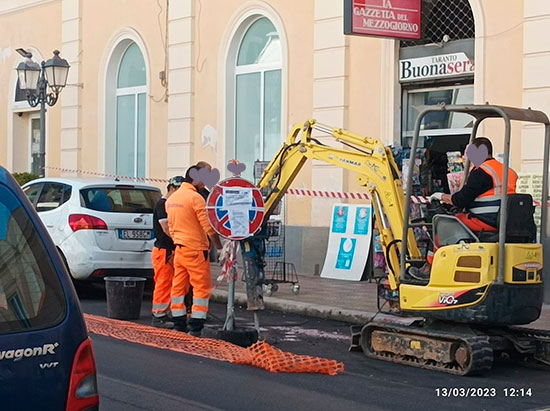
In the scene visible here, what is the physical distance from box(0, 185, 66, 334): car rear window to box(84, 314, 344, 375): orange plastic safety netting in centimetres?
478

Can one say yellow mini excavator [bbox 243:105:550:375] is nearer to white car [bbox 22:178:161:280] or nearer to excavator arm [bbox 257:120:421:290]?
excavator arm [bbox 257:120:421:290]

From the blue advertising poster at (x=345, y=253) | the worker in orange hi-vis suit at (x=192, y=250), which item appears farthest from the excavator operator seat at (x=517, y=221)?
the blue advertising poster at (x=345, y=253)

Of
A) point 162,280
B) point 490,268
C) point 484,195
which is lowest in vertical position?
point 162,280

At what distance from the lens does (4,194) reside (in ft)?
13.1

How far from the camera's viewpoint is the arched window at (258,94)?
58.5ft

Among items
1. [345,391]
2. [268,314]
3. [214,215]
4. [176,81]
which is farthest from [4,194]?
[176,81]

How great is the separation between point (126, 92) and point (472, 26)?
29.8ft

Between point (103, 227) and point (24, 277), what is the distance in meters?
9.08

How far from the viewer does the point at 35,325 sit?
3.87 m

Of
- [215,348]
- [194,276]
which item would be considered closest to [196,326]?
[194,276]

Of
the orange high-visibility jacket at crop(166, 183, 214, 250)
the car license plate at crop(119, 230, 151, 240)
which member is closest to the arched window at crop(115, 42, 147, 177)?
the car license plate at crop(119, 230, 151, 240)

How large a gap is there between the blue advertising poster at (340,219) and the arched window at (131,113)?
242 inches

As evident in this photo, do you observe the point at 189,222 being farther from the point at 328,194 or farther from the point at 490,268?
the point at 328,194

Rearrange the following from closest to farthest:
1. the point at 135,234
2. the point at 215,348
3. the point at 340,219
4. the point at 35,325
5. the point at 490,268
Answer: the point at 35,325 < the point at 490,268 < the point at 215,348 < the point at 135,234 < the point at 340,219
